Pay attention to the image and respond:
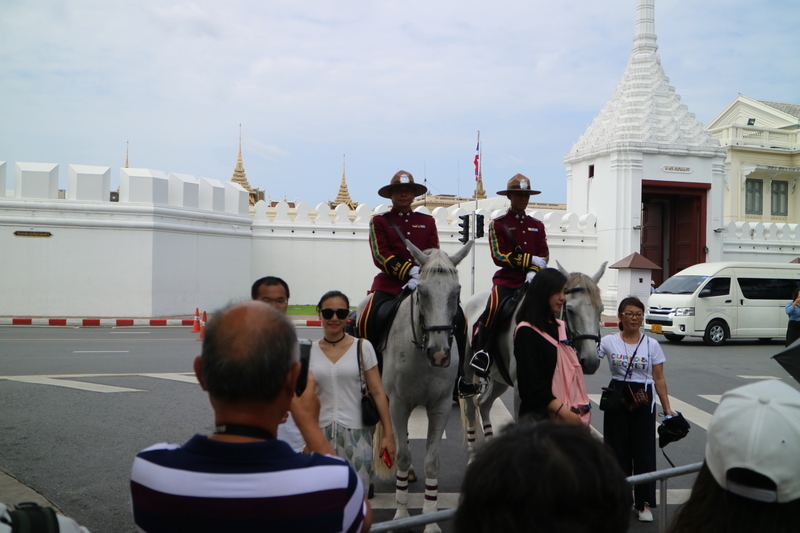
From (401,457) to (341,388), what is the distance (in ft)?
3.41

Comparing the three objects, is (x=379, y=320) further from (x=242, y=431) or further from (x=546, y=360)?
(x=242, y=431)

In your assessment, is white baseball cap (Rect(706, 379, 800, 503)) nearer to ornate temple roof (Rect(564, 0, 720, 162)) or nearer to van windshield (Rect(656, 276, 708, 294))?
van windshield (Rect(656, 276, 708, 294))

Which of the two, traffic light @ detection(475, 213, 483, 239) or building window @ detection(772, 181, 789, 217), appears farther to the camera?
building window @ detection(772, 181, 789, 217)

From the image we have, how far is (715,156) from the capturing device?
27359 mm

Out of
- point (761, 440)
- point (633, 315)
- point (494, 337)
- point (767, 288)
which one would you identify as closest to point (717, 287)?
point (767, 288)

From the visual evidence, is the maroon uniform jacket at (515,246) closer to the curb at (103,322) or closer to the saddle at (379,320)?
the saddle at (379,320)

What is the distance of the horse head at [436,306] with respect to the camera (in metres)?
4.67

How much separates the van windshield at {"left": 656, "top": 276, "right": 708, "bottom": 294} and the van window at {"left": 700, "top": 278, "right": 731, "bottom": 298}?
21cm

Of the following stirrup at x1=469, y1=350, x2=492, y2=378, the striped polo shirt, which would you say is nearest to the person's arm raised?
the striped polo shirt

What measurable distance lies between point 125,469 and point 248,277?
704 inches

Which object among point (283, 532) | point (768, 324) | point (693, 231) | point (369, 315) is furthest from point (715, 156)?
point (283, 532)

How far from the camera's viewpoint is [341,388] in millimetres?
4066

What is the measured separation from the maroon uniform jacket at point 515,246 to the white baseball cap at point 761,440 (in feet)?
16.3

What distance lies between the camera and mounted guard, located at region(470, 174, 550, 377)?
20.4ft
